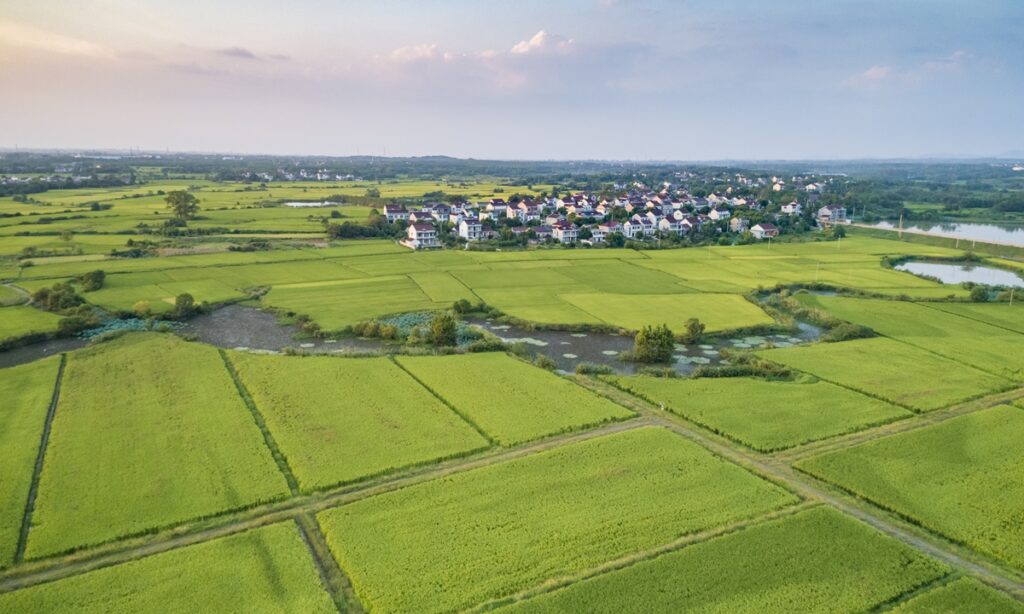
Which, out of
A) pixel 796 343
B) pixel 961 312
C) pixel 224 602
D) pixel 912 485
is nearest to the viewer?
pixel 224 602

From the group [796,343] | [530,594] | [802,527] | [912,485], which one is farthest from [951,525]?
[796,343]

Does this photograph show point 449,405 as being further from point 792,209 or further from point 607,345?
point 792,209

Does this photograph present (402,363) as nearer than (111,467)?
No

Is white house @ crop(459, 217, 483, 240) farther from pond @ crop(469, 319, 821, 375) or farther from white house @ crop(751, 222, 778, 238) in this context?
pond @ crop(469, 319, 821, 375)

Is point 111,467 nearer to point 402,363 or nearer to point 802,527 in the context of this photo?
point 402,363

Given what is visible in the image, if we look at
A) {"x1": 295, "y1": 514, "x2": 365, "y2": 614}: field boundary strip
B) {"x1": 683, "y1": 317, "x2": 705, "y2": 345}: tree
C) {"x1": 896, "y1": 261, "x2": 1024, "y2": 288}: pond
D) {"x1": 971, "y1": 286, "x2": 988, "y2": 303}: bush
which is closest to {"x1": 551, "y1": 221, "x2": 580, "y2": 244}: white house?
{"x1": 896, "y1": 261, "x2": 1024, "y2": 288}: pond

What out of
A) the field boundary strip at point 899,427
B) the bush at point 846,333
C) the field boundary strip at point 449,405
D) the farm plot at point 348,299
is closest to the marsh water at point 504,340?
the bush at point 846,333

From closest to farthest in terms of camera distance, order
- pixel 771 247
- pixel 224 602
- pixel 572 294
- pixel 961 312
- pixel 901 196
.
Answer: pixel 224 602 → pixel 961 312 → pixel 572 294 → pixel 771 247 → pixel 901 196

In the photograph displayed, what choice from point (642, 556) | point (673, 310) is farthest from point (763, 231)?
point (642, 556)
